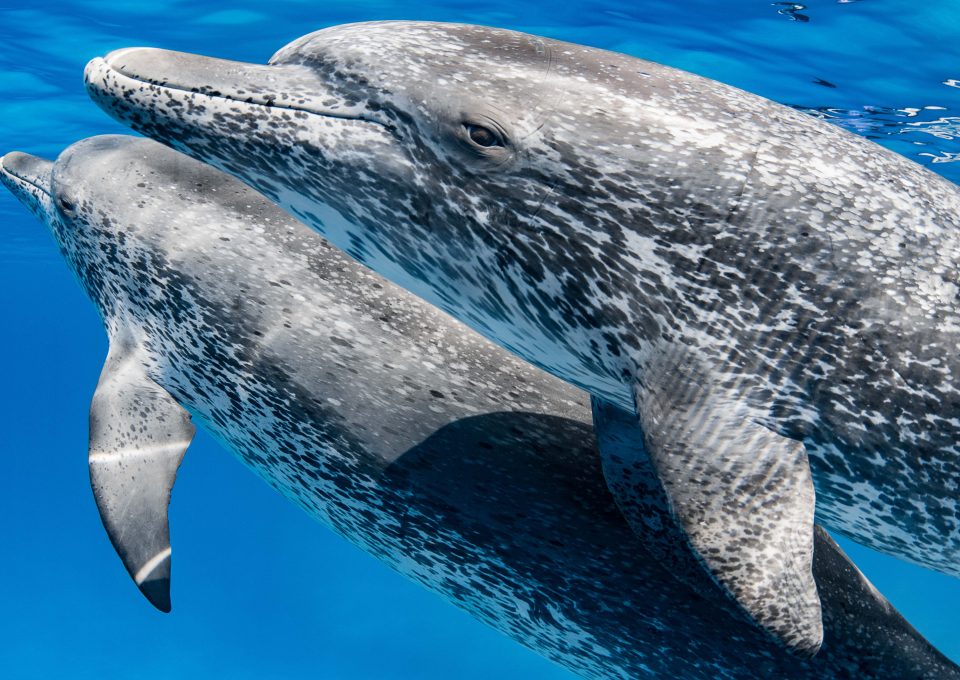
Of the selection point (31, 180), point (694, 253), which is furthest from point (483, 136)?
point (31, 180)

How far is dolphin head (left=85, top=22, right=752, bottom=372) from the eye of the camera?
3.66 meters

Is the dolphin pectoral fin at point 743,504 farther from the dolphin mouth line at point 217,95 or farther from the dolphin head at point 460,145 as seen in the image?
the dolphin mouth line at point 217,95

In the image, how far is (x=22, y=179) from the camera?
7.67 meters

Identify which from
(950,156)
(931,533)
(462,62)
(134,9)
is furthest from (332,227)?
(950,156)

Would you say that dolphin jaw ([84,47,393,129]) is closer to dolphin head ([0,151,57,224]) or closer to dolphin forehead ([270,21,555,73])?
dolphin forehead ([270,21,555,73])

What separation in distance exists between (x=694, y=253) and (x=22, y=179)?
668cm

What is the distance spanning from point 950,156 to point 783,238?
60.8 feet

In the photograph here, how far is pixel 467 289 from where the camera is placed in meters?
4.04

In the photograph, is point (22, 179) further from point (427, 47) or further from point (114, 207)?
point (427, 47)

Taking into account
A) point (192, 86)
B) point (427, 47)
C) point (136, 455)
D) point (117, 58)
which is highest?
point (427, 47)

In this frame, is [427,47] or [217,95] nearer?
[427,47]

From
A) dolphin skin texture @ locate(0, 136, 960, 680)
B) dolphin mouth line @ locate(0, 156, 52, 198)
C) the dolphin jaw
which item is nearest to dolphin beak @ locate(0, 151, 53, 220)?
dolphin mouth line @ locate(0, 156, 52, 198)

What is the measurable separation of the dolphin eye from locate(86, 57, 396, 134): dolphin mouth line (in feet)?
1.33

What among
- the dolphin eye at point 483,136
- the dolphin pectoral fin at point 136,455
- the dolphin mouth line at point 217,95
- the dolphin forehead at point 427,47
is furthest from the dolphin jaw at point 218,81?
the dolphin pectoral fin at point 136,455
